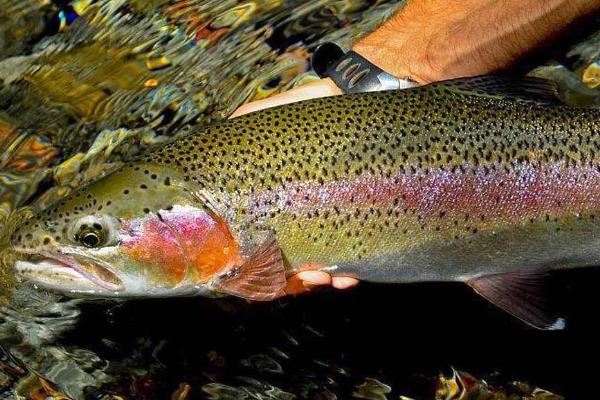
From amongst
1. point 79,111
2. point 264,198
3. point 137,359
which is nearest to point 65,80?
point 79,111

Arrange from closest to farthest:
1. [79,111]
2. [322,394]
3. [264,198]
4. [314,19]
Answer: [264,198] → [322,394] → [79,111] → [314,19]

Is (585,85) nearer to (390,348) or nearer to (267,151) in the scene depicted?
(390,348)

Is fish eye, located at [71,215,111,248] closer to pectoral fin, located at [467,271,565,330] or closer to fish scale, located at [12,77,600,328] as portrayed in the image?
fish scale, located at [12,77,600,328]

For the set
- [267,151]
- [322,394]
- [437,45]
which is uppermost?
[267,151]

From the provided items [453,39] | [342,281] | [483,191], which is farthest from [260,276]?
[453,39]

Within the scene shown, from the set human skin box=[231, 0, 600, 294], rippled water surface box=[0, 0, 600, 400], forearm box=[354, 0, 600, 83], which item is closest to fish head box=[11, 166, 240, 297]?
human skin box=[231, 0, 600, 294]

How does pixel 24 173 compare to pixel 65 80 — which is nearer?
pixel 24 173

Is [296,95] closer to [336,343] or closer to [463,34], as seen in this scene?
[463,34]
